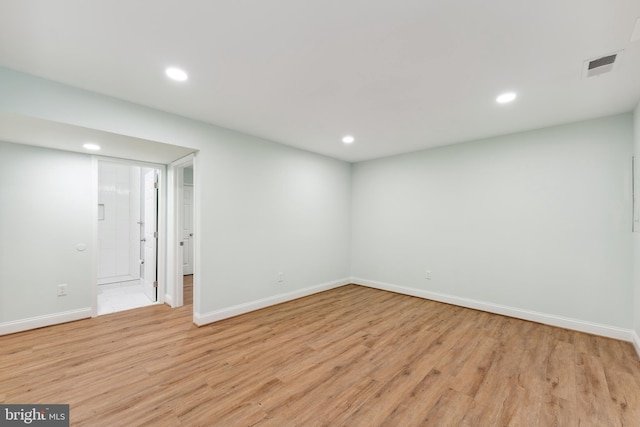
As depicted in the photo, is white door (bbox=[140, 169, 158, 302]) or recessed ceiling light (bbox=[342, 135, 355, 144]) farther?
white door (bbox=[140, 169, 158, 302])

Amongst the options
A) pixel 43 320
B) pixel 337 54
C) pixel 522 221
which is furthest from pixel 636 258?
pixel 43 320

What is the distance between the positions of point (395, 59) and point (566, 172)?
→ 2.90 meters

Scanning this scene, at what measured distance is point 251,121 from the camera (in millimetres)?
3328

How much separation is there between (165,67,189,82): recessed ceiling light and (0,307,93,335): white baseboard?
3.25 metres

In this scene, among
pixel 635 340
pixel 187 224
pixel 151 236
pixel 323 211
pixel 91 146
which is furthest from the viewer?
pixel 187 224

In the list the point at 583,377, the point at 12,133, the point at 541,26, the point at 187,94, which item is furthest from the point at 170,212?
the point at 583,377

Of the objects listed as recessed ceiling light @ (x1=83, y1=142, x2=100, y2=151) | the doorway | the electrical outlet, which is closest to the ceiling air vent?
recessed ceiling light @ (x1=83, y1=142, x2=100, y2=151)

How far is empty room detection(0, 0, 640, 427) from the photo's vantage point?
178 cm

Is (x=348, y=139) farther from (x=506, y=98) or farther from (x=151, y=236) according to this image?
(x=151, y=236)

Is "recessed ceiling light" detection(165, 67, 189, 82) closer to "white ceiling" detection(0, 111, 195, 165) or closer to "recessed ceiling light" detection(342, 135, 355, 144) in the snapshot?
"white ceiling" detection(0, 111, 195, 165)

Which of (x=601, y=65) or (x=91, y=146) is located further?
(x=91, y=146)

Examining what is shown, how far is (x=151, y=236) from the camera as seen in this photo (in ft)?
14.4

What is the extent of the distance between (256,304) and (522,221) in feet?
12.7

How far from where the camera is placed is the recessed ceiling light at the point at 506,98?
2.58 m
